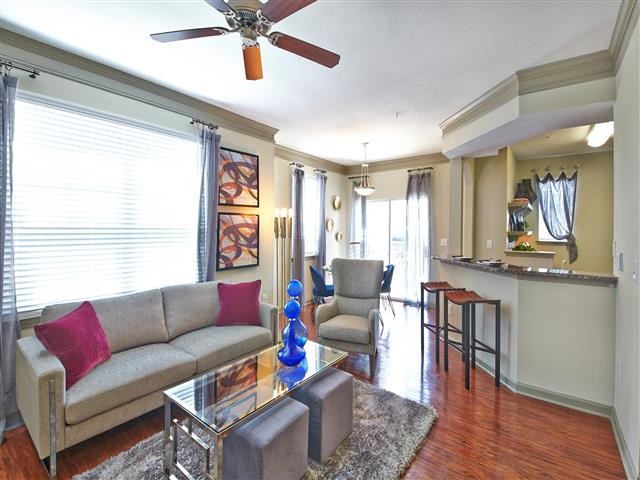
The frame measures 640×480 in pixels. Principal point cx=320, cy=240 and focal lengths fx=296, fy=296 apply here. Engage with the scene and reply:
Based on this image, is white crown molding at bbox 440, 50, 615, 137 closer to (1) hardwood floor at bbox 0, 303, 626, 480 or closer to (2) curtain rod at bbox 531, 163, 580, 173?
(1) hardwood floor at bbox 0, 303, 626, 480

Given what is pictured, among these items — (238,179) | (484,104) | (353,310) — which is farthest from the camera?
(238,179)

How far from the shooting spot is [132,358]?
2.28m

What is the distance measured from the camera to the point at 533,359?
2.64 metres

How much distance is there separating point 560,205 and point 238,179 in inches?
211

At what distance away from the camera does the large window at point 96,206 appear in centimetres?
233

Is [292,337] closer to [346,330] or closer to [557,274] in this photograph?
[346,330]

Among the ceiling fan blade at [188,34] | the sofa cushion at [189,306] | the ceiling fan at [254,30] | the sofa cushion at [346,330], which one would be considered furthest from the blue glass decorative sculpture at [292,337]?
the ceiling fan blade at [188,34]

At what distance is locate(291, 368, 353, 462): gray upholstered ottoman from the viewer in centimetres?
184

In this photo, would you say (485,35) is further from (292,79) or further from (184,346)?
(184,346)

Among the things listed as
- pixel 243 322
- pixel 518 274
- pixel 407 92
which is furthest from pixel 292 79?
pixel 518 274

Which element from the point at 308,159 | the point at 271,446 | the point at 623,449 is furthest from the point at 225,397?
the point at 308,159

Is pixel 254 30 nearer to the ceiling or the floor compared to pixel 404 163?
nearer to the floor

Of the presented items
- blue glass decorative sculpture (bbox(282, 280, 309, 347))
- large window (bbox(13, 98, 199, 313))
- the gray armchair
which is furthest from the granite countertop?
large window (bbox(13, 98, 199, 313))

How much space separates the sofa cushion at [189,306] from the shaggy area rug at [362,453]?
37.8 inches
